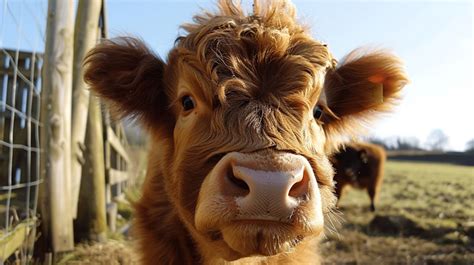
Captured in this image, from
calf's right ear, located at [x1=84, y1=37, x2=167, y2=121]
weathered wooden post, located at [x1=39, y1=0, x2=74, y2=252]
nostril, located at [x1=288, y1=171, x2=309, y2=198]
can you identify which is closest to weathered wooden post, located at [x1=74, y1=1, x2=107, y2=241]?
weathered wooden post, located at [x1=39, y1=0, x2=74, y2=252]

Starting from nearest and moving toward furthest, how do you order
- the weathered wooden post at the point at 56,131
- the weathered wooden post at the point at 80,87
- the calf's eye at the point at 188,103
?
1. the calf's eye at the point at 188,103
2. the weathered wooden post at the point at 56,131
3. the weathered wooden post at the point at 80,87

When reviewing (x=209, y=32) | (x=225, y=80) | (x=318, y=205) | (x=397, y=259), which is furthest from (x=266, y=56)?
(x=397, y=259)

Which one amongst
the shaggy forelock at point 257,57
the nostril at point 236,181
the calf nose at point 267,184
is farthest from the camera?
the shaggy forelock at point 257,57

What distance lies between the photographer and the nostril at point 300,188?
2100 mm

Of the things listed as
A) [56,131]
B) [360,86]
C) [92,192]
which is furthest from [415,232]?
[56,131]

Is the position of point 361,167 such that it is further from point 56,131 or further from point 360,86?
point 56,131

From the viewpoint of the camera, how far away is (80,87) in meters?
5.34

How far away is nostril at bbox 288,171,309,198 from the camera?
2.10 meters

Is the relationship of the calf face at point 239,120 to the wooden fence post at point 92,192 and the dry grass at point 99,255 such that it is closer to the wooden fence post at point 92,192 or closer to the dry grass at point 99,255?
the dry grass at point 99,255

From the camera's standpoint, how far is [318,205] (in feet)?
7.22

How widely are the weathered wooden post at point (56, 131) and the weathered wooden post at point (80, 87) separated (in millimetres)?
504

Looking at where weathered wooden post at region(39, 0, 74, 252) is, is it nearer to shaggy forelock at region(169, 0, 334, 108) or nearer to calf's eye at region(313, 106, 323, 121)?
shaggy forelock at region(169, 0, 334, 108)

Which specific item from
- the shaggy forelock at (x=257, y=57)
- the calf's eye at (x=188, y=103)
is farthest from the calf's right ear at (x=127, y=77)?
the calf's eye at (x=188, y=103)

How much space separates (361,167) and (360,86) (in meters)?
9.77
